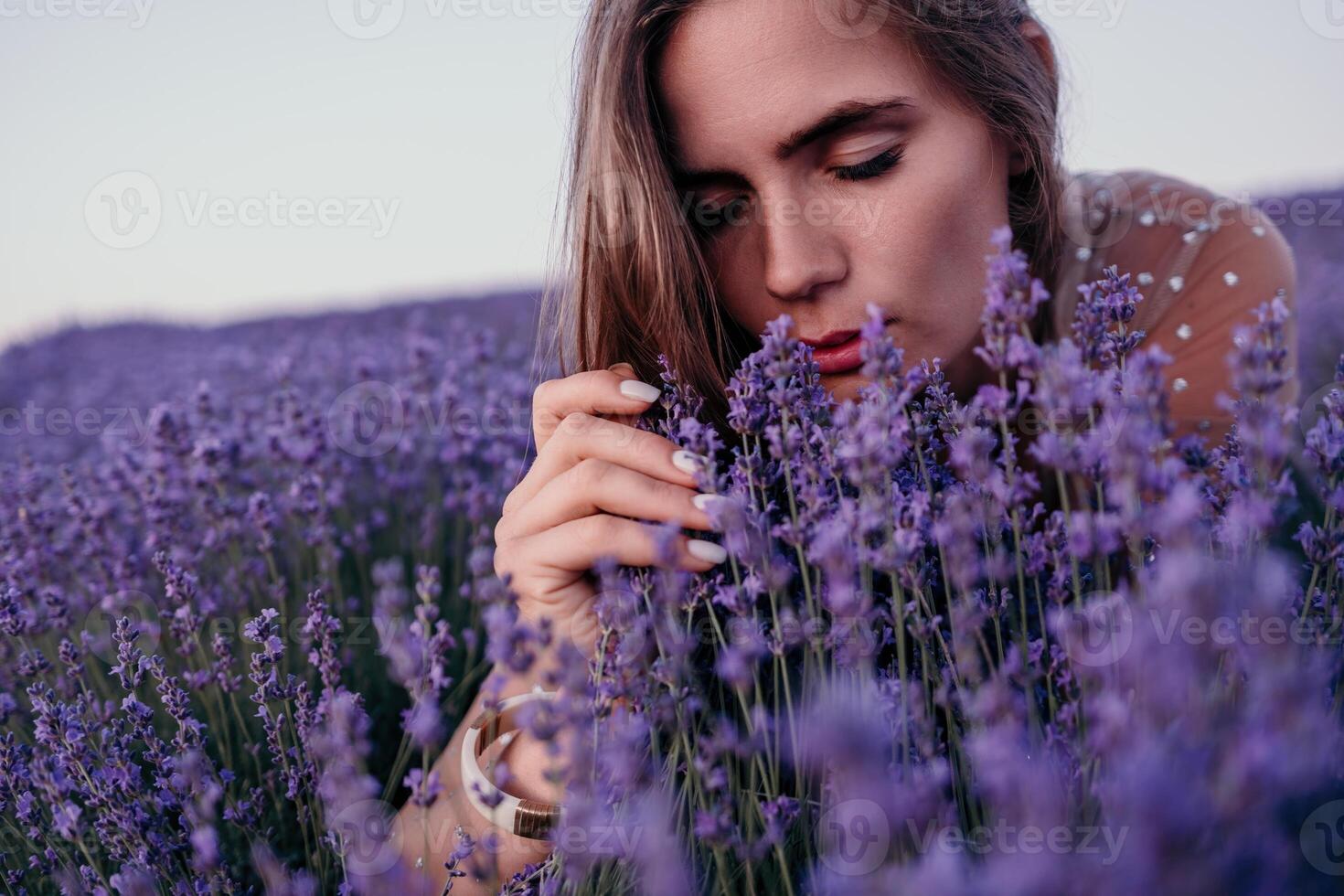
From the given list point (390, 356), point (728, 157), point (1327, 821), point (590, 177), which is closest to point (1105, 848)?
point (1327, 821)

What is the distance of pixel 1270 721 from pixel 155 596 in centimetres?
310

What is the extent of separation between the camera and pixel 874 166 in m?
1.91

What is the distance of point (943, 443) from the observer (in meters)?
1.45

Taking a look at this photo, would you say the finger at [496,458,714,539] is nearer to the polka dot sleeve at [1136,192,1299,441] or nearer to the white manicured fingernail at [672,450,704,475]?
the white manicured fingernail at [672,450,704,475]

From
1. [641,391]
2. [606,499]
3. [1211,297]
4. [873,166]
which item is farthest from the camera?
[1211,297]

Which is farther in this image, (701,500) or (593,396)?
(593,396)

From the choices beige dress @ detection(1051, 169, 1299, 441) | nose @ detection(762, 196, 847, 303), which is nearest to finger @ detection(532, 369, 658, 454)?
nose @ detection(762, 196, 847, 303)

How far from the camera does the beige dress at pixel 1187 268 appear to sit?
8.91 feet

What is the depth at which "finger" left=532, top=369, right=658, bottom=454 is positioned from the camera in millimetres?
1649

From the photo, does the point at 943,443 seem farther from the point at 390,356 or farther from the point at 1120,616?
the point at 390,356

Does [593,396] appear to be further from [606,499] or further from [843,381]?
[843,381]

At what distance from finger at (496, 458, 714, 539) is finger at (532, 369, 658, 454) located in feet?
0.48

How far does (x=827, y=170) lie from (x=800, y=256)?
235 millimetres

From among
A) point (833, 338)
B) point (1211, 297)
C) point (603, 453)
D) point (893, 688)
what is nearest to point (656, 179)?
point (833, 338)
